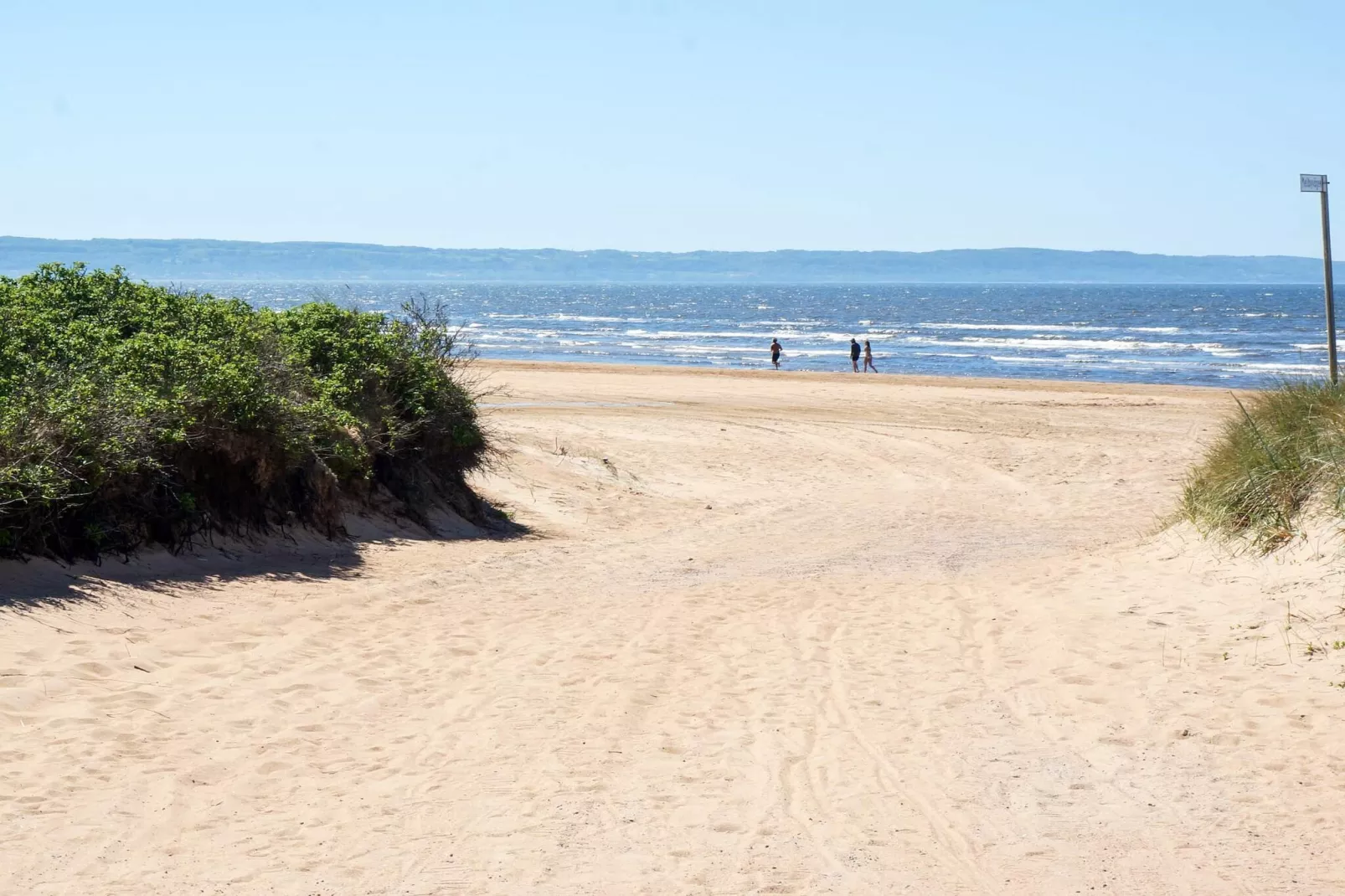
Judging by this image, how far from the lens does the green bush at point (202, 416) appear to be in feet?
31.2

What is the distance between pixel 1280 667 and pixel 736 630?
3839 millimetres

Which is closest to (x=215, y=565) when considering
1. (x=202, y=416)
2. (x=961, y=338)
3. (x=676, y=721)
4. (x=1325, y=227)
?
(x=202, y=416)

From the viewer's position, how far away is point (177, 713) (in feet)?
23.6

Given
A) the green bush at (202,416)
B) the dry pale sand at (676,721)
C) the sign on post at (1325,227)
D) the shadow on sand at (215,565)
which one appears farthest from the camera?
the sign on post at (1325,227)

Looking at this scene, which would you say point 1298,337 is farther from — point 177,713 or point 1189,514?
point 177,713

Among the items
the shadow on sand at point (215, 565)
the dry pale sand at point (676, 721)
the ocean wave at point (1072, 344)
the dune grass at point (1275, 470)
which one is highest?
the ocean wave at point (1072, 344)

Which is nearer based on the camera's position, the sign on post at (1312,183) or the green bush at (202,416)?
the green bush at (202,416)

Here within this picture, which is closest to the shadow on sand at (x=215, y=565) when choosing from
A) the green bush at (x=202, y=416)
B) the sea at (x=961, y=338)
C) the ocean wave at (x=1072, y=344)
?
the green bush at (x=202, y=416)

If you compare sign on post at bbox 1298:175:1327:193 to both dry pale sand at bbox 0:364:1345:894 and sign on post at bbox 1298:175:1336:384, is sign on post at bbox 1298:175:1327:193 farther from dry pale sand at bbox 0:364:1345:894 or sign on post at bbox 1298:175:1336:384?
dry pale sand at bbox 0:364:1345:894

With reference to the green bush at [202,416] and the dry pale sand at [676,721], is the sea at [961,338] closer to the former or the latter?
the green bush at [202,416]

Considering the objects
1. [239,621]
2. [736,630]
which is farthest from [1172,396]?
[239,621]

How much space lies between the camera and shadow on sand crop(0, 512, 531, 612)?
8953mm

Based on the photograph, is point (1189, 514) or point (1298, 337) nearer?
point (1189, 514)

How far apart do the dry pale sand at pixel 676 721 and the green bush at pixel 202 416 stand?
1.63ft
